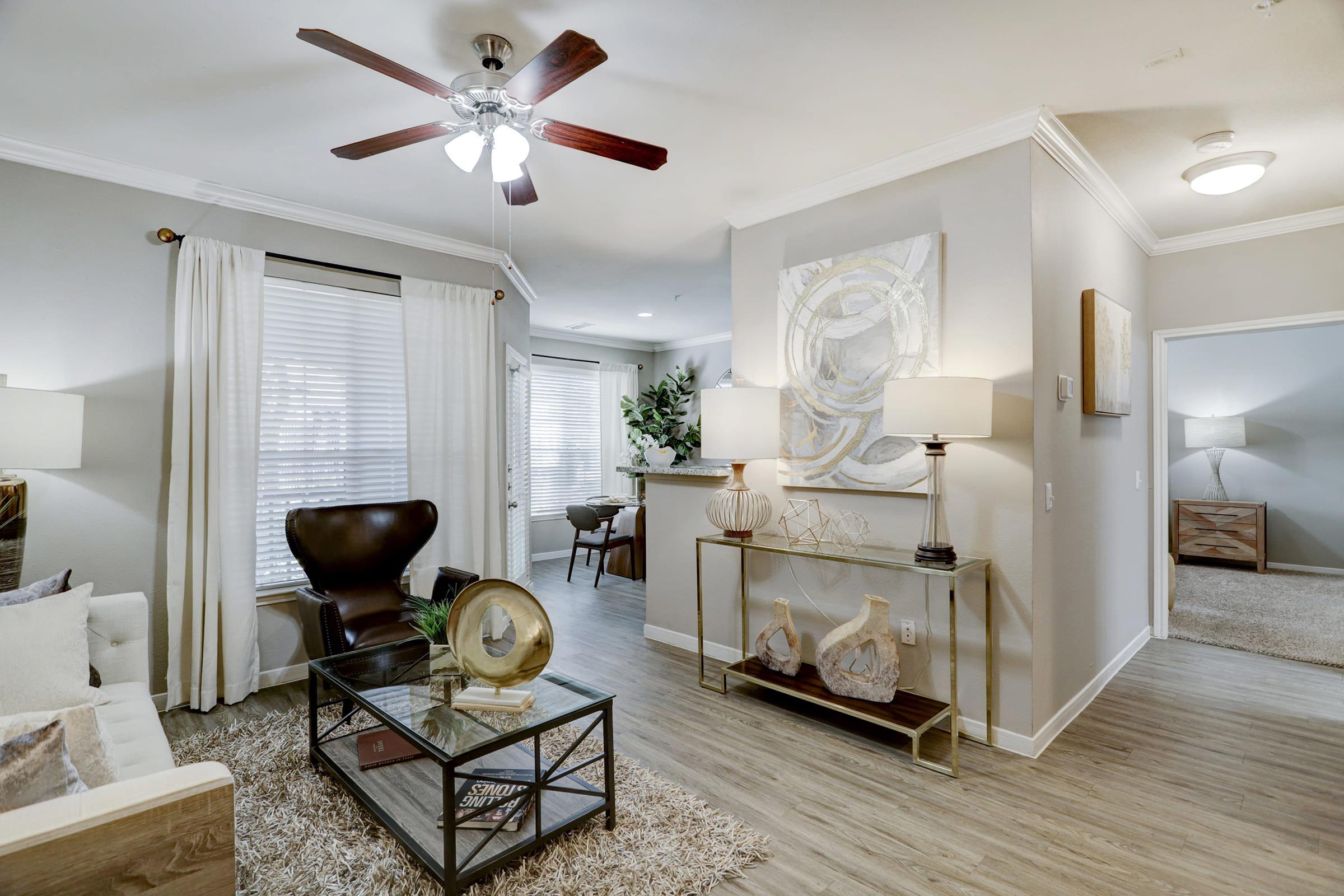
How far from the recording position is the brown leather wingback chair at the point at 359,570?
9.78 feet

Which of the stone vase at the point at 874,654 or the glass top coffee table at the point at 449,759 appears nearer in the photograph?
the glass top coffee table at the point at 449,759

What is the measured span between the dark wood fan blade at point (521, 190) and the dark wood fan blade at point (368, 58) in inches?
18.0

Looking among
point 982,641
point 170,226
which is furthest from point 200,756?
point 982,641

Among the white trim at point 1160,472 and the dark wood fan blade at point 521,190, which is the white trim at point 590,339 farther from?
the white trim at point 1160,472

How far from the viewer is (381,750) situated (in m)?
2.53

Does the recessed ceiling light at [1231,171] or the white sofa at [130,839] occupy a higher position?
the recessed ceiling light at [1231,171]

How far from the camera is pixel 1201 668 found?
368 cm

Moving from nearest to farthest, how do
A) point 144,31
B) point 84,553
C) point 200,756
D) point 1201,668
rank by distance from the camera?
point 144,31
point 200,756
point 84,553
point 1201,668

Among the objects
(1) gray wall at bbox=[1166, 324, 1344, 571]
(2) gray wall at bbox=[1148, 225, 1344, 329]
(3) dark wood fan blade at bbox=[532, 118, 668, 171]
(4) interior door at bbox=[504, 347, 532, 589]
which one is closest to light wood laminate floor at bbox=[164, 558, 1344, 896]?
(4) interior door at bbox=[504, 347, 532, 589]

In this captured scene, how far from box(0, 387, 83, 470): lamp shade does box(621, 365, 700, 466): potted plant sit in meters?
5.51

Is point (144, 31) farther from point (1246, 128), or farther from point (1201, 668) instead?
point (1201, 668)

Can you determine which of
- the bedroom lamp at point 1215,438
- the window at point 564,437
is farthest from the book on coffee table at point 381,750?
the bedroom lamp at point 1215,438

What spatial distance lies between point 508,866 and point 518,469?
3.41m

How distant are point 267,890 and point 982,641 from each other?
106 inches
